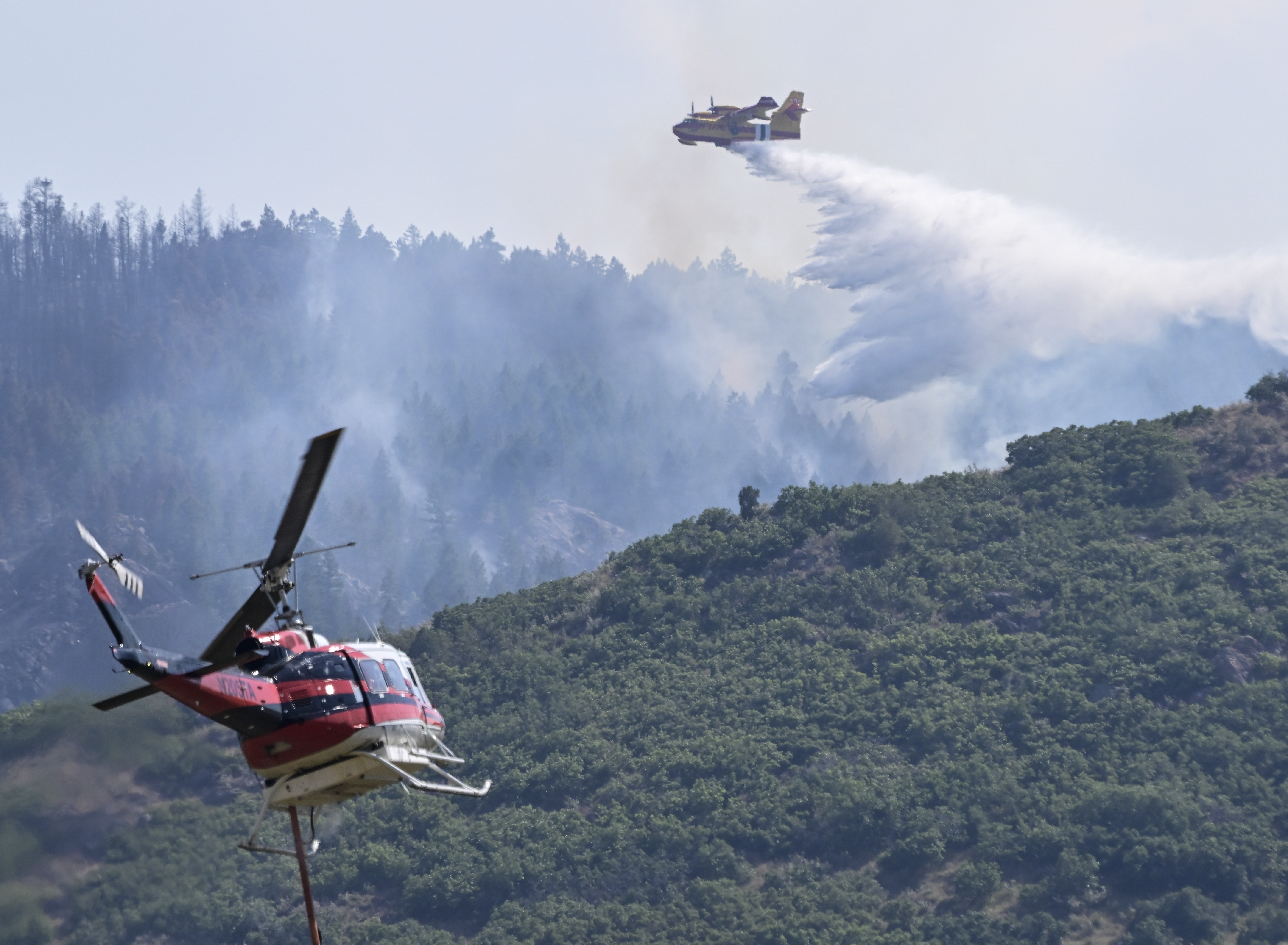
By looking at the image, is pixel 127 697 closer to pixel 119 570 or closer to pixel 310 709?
pixel 119 570

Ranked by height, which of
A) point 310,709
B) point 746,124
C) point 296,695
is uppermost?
point 746,124

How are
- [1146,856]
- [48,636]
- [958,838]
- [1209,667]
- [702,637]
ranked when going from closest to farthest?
[1146,856], [958,838], [1209,667], [702,637], [48,636]

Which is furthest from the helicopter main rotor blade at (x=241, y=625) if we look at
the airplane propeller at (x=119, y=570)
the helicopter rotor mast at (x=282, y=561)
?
the airplane propeller at (x=119, y=570)

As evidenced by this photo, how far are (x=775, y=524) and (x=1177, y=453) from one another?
22584mm

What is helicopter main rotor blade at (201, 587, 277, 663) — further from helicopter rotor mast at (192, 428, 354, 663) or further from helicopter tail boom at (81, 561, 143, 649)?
helicopter tail boom at (81, 561, 143, 649)

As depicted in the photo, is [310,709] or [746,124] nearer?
[310,709]

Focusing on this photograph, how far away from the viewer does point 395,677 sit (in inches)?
1055

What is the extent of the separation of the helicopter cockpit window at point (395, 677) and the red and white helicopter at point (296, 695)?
0.02 m

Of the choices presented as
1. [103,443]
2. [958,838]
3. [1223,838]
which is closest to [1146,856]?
[1223,838]

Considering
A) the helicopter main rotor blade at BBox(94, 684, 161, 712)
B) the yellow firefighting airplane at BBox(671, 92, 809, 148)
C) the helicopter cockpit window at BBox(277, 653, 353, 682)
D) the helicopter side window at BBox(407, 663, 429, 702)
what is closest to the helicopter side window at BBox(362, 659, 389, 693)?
the helicopter cockpit window at BBox(277, 653, 353, 682)

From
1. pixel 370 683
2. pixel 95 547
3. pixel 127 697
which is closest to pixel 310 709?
pixel 370 683

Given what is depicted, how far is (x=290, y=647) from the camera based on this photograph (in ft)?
86.0

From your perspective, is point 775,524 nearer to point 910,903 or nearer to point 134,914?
point 910,903

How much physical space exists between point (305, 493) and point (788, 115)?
77.5 metres
